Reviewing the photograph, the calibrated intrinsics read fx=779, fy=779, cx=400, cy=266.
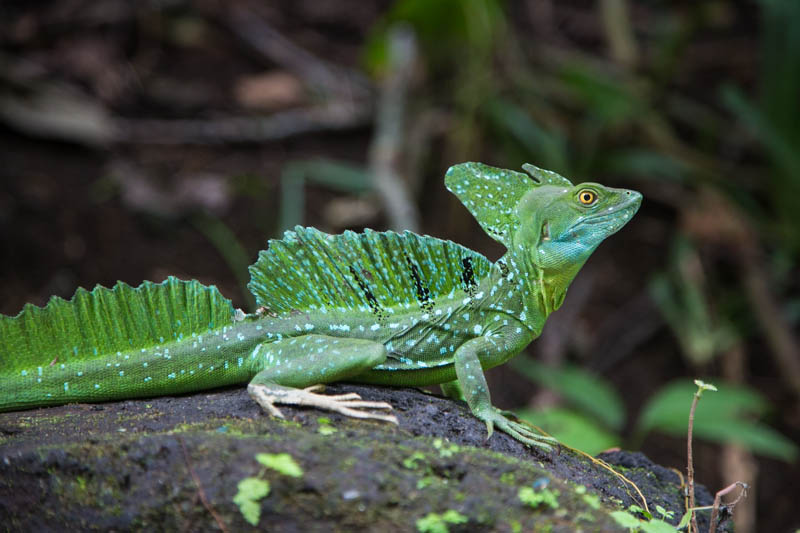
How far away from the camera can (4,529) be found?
3.43 metres

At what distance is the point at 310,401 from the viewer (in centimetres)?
384

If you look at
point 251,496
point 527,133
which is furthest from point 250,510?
point 527,133

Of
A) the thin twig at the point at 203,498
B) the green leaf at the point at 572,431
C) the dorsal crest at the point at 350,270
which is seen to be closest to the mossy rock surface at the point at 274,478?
the thin twig at the point at 203,498

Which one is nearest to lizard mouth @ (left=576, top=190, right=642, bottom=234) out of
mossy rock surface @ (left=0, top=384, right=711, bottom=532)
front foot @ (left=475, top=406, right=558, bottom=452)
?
front foot @ (left=475, top=406, right=558, bottom=452)

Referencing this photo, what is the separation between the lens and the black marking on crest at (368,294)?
4.30 meters

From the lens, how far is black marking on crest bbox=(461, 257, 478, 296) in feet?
14.4

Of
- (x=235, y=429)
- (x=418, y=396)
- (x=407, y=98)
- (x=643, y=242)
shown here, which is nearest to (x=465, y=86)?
(x=407, y=98)

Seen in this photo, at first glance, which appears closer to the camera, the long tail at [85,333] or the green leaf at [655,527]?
the green leaf at [655,527]

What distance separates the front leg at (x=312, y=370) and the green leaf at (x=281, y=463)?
540 mm

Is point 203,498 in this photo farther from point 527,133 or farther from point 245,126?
point 245,126

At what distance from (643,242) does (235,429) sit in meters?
8.33

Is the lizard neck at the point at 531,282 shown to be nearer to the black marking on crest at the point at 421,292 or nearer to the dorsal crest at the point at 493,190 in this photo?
the dorsal crest at the point at 493,190

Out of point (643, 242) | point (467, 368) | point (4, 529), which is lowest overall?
point (643, 242)

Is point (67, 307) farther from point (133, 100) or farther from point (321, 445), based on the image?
point (133, 100)
